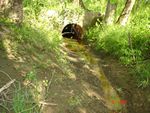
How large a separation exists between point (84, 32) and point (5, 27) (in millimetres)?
6237

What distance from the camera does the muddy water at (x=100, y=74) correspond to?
7867mm

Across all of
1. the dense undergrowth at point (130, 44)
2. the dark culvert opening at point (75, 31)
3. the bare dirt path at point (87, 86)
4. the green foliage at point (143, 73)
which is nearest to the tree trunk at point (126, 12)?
the dense undergrowth at point (130, 44)

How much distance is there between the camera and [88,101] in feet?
24.6

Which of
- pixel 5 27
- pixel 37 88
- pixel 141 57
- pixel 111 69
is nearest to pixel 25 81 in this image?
pixel 37 88

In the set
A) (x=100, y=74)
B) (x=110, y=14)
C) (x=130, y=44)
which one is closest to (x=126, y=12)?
(x=110, y=14)

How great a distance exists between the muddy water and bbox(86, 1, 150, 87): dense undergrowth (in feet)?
1.89

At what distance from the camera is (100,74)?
9398 millimetres

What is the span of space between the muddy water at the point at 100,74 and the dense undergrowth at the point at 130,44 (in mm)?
575

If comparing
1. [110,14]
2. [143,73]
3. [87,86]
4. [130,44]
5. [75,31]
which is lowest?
[87,86]

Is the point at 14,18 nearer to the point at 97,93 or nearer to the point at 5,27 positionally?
the point at 5,27

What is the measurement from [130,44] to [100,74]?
1886mm

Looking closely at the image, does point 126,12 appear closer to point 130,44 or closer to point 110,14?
point 110,14

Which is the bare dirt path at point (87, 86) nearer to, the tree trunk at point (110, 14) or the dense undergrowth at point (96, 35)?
the dense undergrowth at point (96, 35)

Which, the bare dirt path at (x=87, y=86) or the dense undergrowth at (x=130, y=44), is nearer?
Answer: the bare dirt path at (x=87, y=86)
